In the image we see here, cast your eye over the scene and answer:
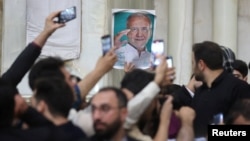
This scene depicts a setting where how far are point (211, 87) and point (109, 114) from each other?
1780 millimetres

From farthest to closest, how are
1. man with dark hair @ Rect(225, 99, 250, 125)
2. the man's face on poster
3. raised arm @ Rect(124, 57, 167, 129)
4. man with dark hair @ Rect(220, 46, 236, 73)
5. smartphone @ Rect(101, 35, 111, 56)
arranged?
the man's face on poster < man with dark hair @ Rect(220, 46, 236, 73) < smartphone @ Rect(101, 35, 111, 56) < man with dark hair @ Rect(225, 99, 250, 125) < raised arm @ Rect(124, 57, 167, 129)

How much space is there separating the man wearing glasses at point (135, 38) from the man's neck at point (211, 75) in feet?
12.3

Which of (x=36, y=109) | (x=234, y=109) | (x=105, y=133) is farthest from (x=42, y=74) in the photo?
(x=234, y=109)

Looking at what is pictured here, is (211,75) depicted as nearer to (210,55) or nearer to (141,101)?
(210,55)

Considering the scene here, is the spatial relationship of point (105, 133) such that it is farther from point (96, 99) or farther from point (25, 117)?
point (25, 117)

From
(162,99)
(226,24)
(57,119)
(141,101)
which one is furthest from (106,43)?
(226,24)

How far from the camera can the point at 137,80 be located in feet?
15.8

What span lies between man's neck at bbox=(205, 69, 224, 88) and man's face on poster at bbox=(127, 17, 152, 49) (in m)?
4.17

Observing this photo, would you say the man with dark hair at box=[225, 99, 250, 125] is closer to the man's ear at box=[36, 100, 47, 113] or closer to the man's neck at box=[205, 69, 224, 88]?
the man's neck at box=[205, 69, 224, 88]

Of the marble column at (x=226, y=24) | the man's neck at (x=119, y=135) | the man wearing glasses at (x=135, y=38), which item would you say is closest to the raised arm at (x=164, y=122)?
the man's neck at (x=119, y=135)

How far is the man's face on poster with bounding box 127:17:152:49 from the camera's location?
9883 millimetres

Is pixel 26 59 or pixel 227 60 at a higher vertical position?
pixel 26 59

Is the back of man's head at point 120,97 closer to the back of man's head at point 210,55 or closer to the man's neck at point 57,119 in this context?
the man's neck at point 57,119

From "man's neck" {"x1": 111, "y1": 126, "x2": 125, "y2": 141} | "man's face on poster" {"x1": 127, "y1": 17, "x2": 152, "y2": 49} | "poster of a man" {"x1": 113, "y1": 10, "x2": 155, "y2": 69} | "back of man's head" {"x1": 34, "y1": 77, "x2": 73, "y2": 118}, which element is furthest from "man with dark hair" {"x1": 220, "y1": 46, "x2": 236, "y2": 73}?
"man's face on poster" {"x1": 127, "y1": 17, "x2": 152, "y2": 49}
